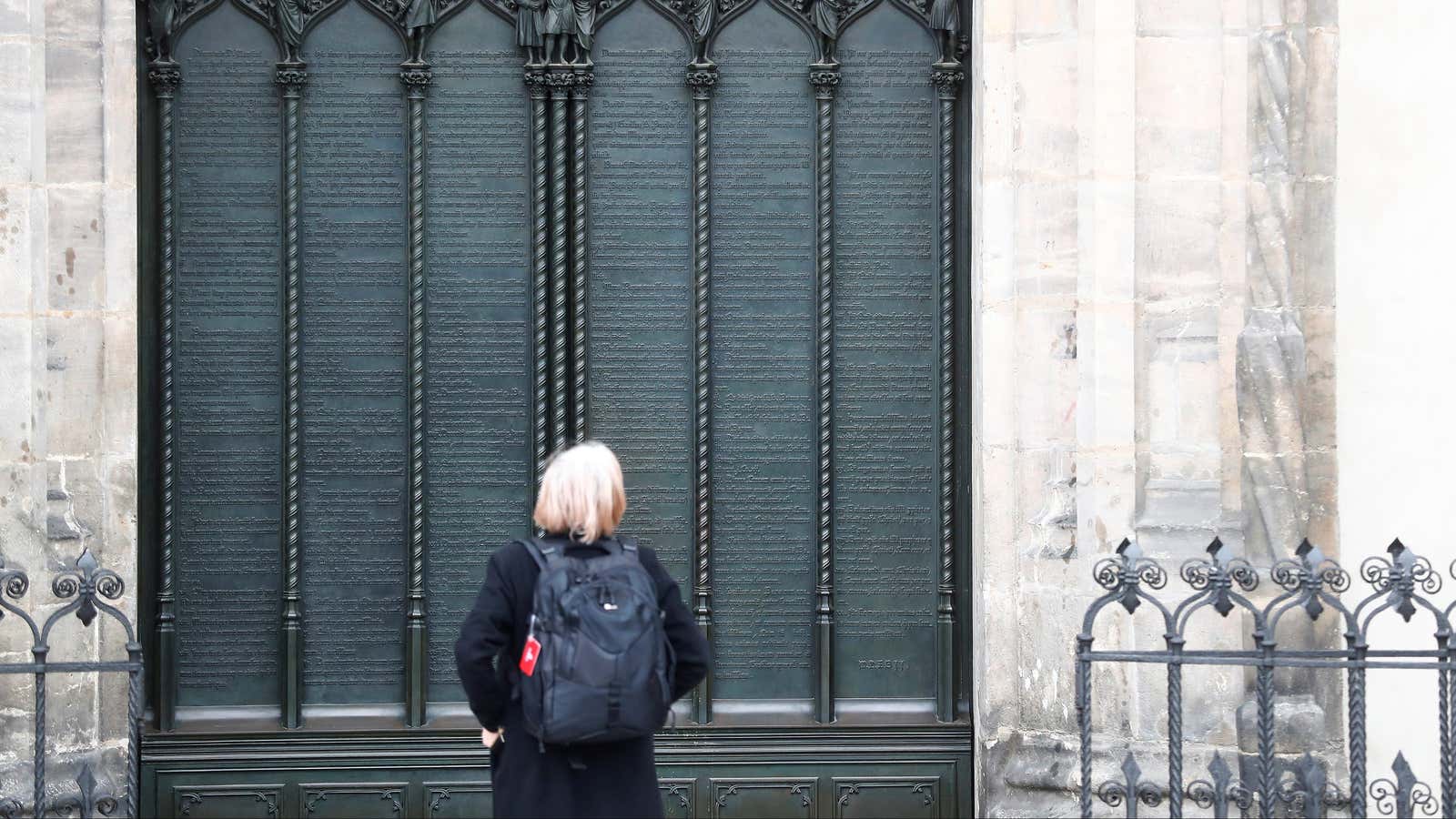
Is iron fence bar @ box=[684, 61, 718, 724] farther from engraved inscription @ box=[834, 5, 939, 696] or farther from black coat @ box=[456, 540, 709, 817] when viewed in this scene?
black coat @ box=[456, 540, 709, 817]

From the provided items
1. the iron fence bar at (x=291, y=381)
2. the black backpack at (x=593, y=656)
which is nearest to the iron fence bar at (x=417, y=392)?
the iron fence bar at (x=291, y=381)

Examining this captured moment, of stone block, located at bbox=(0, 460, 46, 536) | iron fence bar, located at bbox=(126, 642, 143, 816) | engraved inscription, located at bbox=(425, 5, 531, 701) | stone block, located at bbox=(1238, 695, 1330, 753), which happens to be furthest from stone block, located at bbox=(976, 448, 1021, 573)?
stone block, located at bbox=(0, 460, 46, 536)

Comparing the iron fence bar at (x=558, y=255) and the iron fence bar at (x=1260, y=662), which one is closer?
the iron fence bar at (x=1260, y=662)

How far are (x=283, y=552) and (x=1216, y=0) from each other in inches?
182

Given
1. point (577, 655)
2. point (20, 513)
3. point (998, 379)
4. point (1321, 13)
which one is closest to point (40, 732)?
point (20, 513)

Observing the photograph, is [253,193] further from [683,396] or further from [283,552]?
[683,396]

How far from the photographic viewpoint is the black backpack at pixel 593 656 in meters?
4.80

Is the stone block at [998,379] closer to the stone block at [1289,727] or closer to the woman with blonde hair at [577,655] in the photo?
the stone block at [1289,727]

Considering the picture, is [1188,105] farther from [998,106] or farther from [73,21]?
[73,21]

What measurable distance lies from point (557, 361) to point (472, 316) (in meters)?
0.44

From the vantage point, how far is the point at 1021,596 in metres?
7.42

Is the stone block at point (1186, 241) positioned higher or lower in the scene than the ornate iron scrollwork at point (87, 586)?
higher

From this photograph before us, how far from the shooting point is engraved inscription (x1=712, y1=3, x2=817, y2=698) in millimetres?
7941

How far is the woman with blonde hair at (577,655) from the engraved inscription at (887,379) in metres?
2.87
